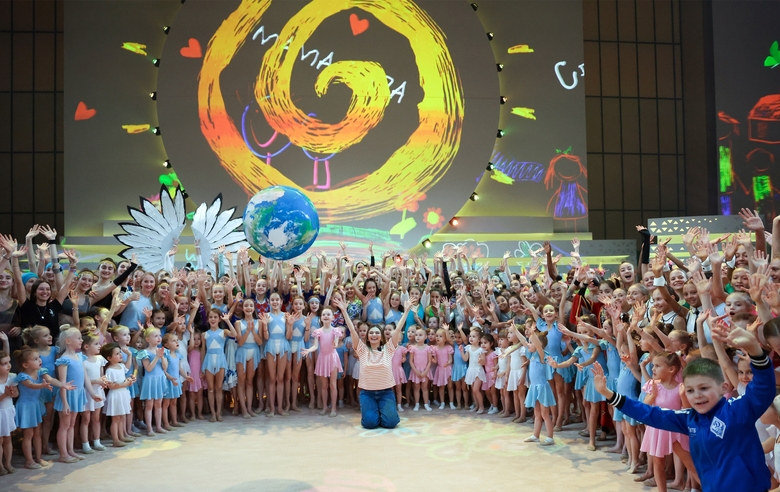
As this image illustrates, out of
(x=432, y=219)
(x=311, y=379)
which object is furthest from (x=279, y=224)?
(x=432, y=219)

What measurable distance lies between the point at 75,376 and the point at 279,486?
193 cm

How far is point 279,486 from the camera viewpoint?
4.48 metres

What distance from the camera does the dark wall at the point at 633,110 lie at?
1417 cm

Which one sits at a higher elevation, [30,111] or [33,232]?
[30,111]

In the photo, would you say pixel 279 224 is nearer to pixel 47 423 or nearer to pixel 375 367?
pixel 375 367

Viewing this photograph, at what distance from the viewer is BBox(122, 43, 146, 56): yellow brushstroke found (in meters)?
11.2

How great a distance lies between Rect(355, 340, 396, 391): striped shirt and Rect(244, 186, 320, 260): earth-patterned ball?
1284 mm

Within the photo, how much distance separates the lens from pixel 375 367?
6.43m

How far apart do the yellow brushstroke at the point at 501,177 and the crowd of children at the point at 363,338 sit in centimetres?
362

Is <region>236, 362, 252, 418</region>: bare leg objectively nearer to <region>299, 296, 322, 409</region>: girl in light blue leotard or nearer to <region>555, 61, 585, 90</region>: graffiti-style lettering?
<region>299, 296, 322, 409</region>: girl in light blue leotard

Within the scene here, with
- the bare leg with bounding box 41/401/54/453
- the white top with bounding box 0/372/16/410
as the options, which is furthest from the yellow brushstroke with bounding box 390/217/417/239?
the white top with bounding box 0/372/16/410

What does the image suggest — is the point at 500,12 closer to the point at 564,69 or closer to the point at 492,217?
the point at 564,69

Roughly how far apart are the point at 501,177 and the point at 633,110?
4.25 metres

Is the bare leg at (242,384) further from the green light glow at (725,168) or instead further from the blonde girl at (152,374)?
the green light glow at (725,168)
